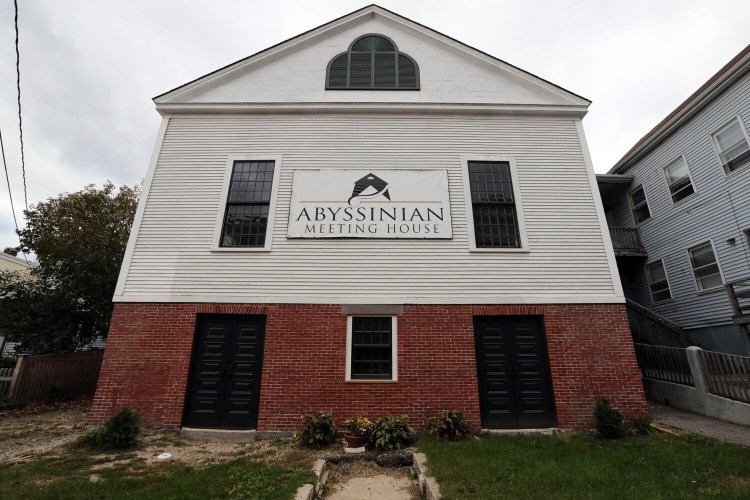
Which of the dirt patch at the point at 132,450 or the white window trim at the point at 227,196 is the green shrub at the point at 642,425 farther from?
the white window trim at the point at 227,196

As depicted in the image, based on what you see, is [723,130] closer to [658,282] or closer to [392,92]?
[658,282]

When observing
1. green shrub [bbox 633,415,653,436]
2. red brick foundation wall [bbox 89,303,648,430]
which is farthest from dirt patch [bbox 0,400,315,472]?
green shrub [bbox 633,415,653,436]

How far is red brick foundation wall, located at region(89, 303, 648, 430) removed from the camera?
816cm

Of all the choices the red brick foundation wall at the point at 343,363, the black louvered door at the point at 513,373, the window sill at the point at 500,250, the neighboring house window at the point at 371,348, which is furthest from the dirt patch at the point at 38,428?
the window sill at the point at 500,250

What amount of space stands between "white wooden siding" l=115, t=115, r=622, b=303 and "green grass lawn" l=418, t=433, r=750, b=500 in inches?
122

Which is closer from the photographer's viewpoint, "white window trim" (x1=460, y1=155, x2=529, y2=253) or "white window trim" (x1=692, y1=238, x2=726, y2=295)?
"white window trim" (x1=460, y1=155, x2=529, y2=253)

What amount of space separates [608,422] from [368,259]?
605cm

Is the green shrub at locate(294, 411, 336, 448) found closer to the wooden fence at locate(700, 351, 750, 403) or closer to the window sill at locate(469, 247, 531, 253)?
the window sill at locate(469, 247, 531, 253)

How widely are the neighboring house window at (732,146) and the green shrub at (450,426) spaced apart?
43.6 ft

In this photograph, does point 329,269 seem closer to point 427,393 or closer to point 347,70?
point 427,393

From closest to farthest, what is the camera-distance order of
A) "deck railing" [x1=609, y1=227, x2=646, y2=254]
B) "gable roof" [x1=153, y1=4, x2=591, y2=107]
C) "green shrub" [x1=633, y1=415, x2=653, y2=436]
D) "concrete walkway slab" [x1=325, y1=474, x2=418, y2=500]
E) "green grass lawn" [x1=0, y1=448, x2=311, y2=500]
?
1. "green grass lawn" [x1=0, y1=448, x2=311, y2=500]
2. "concrete walkway slab" [x1=325, y1=474, x2=418, y2=500]
3. "green shrub" [x1=633, y1=415, x2=653, y2=436]
4. "gable roof" [x1=153, y1=4, x2=591, y2=107]
5. "deck railing" [x1=609, y1=227, x2=646, y2=254]

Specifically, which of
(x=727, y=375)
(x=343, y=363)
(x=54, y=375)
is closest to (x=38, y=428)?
(x=54, y=375)

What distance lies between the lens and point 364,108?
10.8m

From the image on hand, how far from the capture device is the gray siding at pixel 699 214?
1265 cm
